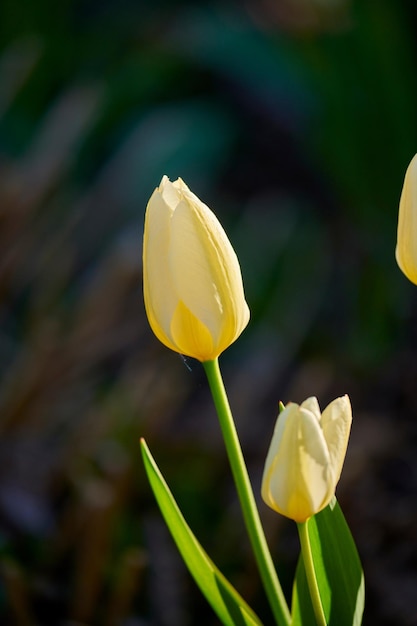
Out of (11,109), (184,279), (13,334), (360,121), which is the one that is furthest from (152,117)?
(184,279)

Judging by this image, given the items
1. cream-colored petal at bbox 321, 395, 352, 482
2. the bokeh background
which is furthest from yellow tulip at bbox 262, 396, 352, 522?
the bokeh background

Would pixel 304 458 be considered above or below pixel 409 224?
below

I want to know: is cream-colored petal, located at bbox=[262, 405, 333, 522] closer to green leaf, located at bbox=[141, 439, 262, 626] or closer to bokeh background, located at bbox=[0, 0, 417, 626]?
green leaf, located at bbox=[141, 439, 262, 626]

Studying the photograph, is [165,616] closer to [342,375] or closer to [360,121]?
[342,375]

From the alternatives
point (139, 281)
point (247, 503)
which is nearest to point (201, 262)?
point (247, 503)

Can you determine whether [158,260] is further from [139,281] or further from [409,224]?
[139,281]

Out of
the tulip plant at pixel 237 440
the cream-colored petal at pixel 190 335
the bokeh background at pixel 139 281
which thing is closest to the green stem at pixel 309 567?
the tulip plant at pixel 237 440
